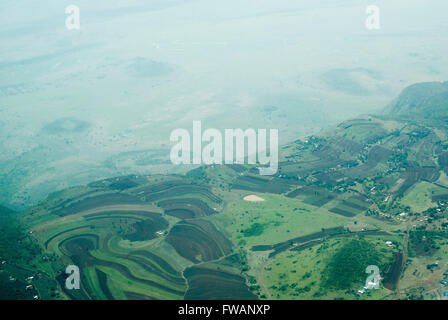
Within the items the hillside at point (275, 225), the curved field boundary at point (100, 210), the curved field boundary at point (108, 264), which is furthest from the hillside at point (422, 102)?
the curved field boundary at point (108, 264)

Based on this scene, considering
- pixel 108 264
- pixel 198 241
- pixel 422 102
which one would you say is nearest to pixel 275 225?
pixel 198 241

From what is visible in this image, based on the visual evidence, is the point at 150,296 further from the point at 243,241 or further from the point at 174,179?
the point at 174,179

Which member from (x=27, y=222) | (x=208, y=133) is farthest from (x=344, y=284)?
(x=208, y=133)

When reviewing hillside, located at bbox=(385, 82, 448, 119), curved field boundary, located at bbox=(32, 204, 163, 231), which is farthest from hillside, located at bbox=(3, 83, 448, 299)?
hillside, located at bbox=(385, 82, 448, 119)

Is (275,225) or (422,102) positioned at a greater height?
(422,102)

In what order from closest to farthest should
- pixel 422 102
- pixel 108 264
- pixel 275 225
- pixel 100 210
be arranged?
pixel 108 264
pixel 275 225
pixel 100 210
pixel 422 102

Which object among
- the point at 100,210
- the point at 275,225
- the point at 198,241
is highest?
the point at 100,210

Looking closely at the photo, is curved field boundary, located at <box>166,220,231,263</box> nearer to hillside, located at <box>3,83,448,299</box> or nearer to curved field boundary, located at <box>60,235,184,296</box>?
hillside, located at <box>3,83,448,299</box>

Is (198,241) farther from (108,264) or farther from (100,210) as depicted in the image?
(100,210)
